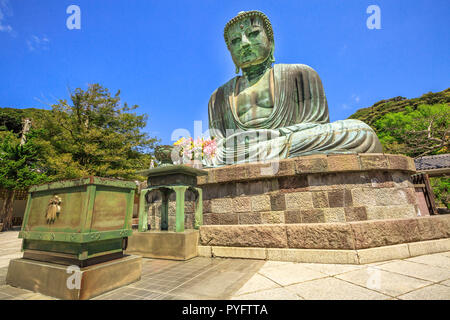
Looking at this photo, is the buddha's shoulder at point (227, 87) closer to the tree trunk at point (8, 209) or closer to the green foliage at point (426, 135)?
the green foliage at point (426, 135)

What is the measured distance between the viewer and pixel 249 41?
5.83 metres

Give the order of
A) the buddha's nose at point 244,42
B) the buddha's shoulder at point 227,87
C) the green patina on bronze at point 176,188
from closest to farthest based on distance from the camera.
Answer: the green patina on bronze at point 176,188
the buddha's nose at point 244,42
the buddha's shoulder at point 227,87

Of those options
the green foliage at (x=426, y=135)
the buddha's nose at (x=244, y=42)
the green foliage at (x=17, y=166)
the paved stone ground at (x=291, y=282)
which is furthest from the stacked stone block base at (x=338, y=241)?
the green foliage at (x=426, y=135)

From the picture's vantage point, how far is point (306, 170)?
326 cm

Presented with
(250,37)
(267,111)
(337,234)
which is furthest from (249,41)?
(337,234)

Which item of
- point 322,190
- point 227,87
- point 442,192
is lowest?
point 322,190

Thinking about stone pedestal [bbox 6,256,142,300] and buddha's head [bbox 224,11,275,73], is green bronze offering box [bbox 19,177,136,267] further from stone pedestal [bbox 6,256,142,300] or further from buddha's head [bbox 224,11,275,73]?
buddha's head [bbox 224,11,275,73]

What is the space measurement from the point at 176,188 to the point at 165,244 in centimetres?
A: 90

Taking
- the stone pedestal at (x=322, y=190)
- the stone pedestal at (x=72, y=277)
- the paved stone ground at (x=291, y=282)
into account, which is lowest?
the paved stone ground at (x=291, y=282)

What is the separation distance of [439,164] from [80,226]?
55.7 ft

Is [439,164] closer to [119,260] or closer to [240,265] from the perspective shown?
[240,265]

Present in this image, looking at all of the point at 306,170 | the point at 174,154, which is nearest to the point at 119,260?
the point at 174,154

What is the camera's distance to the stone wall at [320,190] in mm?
3129

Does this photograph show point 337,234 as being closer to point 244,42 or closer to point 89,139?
point 244,42
